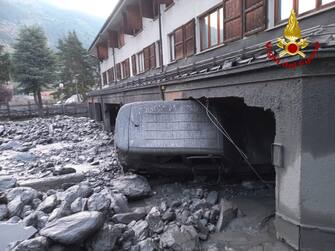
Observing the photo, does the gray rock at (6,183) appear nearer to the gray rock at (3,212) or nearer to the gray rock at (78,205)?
the gray rock at (3,212)

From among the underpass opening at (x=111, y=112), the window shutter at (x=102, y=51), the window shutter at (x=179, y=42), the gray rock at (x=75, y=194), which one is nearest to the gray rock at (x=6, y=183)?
the gray rock at (x=75, y=194)

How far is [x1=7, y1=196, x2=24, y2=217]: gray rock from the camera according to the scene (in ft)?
18.6

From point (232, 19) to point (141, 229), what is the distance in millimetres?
6960

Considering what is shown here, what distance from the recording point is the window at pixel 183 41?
469 inches

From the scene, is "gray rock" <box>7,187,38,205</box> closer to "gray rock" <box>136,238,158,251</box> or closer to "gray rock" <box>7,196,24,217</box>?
"gray rock" <box>7,196,24,217</box>

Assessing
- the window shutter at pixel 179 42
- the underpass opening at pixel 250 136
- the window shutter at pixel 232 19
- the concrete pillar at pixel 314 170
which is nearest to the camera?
the concrete pillar at pixel 314 170

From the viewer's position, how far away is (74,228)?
13.8ft

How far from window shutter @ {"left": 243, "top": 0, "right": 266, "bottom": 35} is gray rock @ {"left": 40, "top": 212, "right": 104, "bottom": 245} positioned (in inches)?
250

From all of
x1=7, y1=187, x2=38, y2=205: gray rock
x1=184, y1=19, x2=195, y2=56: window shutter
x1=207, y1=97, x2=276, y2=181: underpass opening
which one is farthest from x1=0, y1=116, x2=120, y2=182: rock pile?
x1=184, y1=19, x2=195, y2=56: window shutter

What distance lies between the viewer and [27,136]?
1877 centimetres

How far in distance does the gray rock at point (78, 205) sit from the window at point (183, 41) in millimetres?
8348

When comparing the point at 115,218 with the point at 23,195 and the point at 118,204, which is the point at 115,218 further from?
the point at 23,195

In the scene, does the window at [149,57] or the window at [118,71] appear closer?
the window at [149,57]

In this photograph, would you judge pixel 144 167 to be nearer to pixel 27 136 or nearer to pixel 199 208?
pixel 199 208
